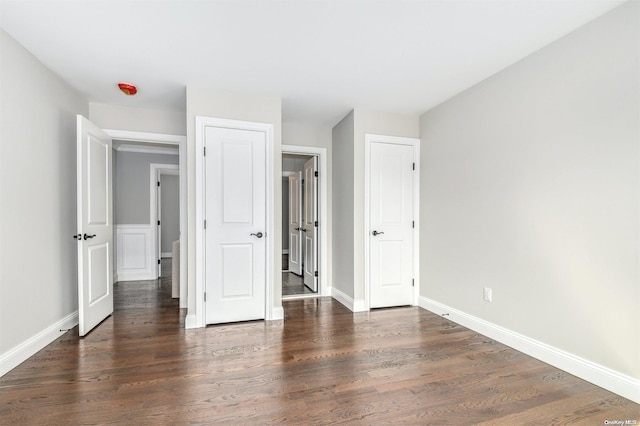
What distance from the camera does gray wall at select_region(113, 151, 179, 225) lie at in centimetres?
505

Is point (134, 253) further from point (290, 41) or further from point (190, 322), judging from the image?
point (290, 41)

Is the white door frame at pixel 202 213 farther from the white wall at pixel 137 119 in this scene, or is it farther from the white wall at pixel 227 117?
the white wall at pixel 137 119

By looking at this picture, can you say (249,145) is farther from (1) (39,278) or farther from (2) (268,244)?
(1) (39,278)

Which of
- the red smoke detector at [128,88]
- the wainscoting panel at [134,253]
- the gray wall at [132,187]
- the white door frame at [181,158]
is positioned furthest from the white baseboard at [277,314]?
the gray wall at [132,187]

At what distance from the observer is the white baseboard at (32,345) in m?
2.06

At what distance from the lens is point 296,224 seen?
524cm

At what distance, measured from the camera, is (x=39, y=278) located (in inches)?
96.9

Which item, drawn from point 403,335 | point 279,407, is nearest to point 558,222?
point 403,335

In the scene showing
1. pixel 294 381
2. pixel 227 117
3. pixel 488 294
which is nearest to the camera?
pixel 294 381

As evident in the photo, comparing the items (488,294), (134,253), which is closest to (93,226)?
(134,253)

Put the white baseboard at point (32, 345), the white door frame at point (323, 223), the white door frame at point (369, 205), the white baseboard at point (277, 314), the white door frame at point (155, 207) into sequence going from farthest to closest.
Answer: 1. the white door frame at point (155, 207)
2. the white door frame at point (323, 223)
3. the white door frame at point (369, 205)
4. the white baseboard at point (277, 314)
5. the white baseboard at point (32, 345)

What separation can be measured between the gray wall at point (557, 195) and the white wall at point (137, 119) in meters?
3.24

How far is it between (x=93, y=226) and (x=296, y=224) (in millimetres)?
2951

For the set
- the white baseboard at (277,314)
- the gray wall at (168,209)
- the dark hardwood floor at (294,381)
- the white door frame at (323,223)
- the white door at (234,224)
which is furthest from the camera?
the gray wall at (168,209)
